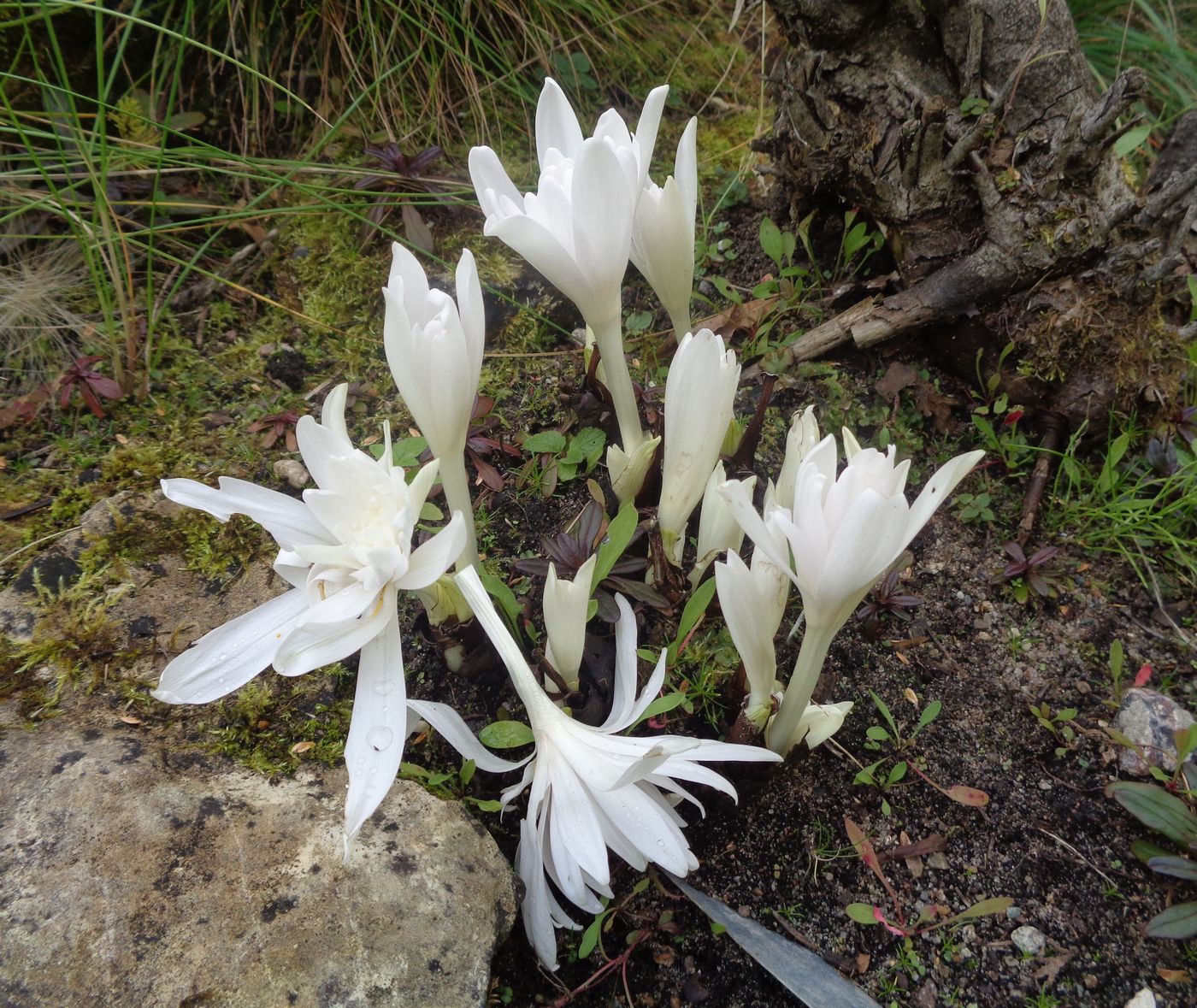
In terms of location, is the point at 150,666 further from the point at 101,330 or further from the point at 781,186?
the point at 781,186

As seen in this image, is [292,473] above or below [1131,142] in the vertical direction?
below

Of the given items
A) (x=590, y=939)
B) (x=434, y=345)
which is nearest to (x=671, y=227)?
(x=434, y=345)

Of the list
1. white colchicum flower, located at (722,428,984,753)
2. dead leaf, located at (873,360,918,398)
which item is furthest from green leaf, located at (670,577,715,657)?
dead leaf, located at (873,360,918,398)

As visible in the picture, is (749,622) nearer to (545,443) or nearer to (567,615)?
(567,615)

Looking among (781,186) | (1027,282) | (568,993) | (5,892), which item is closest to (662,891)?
(568,993)

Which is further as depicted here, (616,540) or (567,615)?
(616,540)

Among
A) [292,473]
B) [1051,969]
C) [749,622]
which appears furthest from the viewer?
[292,473]

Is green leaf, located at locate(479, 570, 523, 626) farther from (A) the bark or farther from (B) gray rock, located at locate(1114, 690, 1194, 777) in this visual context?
(B) gray rock, located at locate(1114, 690, 1194, 777)
